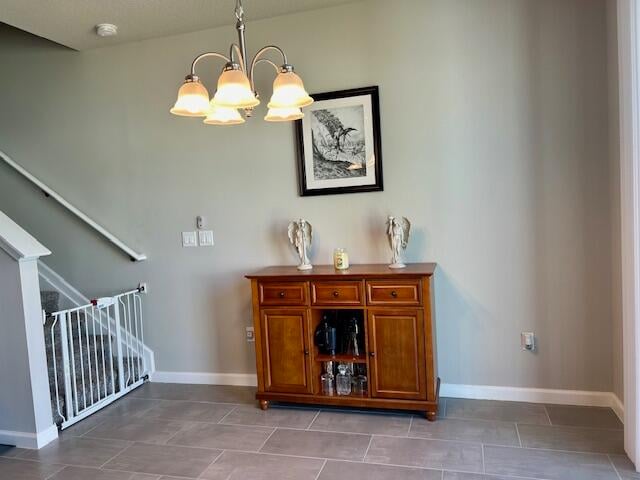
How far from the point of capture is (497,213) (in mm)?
2965

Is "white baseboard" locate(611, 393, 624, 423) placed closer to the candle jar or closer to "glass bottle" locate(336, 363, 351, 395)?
"glass bottle" locate(336, 363, 351, 395)

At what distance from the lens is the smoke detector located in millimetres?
3207

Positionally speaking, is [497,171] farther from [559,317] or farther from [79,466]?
[79,466]

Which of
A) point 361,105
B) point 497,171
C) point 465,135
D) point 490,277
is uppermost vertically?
point 361,105

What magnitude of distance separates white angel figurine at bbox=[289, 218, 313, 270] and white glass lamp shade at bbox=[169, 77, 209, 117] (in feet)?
4.01

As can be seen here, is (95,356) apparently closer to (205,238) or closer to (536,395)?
(205,238)

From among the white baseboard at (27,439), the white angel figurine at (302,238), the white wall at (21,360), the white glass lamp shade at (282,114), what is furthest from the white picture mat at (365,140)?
the white baseboard at (27,439)

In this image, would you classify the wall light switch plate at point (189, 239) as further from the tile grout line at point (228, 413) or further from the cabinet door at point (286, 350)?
the tile grout line at point (228, 413)

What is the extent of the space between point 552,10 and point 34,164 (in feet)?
13.2

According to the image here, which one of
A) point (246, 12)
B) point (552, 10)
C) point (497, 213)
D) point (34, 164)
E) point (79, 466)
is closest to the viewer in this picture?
point (79, 466)

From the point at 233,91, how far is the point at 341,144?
53.2 inches

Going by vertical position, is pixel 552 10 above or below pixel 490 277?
above

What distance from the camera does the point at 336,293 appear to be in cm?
290

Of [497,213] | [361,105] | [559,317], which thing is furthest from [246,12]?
[559,317]
